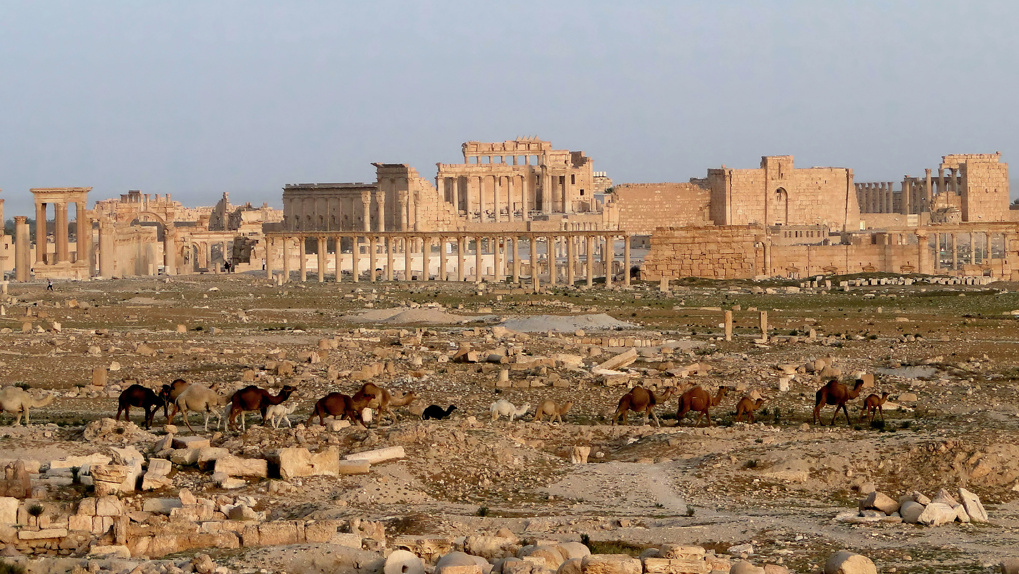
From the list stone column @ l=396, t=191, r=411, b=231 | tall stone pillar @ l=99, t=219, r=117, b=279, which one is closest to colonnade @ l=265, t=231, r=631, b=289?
stone column @ l=396, t=191, r=411, b=231

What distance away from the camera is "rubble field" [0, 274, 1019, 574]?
13977 mm

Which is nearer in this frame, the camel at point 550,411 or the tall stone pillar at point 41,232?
the camel at point 550,411

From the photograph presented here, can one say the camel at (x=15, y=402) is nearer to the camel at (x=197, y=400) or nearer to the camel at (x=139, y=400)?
the camel at (x=139, y=400)

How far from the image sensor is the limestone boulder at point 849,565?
12.8 metres

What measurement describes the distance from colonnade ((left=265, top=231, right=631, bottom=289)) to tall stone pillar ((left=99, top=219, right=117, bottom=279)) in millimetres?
7596

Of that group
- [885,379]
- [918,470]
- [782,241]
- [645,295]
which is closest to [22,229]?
[645,295]

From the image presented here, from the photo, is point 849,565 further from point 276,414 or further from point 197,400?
point 197,400

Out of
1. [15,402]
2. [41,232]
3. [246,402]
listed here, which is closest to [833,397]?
[246,402]

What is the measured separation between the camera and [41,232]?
7250 centimetres

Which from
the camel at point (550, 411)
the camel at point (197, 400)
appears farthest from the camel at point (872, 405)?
the camel at point (197, 400)

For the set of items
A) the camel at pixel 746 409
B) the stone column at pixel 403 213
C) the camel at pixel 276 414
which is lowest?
the camel at pixel 746 409

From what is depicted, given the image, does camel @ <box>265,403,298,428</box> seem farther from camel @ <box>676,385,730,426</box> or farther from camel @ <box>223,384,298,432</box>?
camel @ <box>676,385,730,426</box>

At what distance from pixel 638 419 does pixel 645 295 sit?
34.6 meters

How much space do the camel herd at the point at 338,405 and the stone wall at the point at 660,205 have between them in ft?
228
